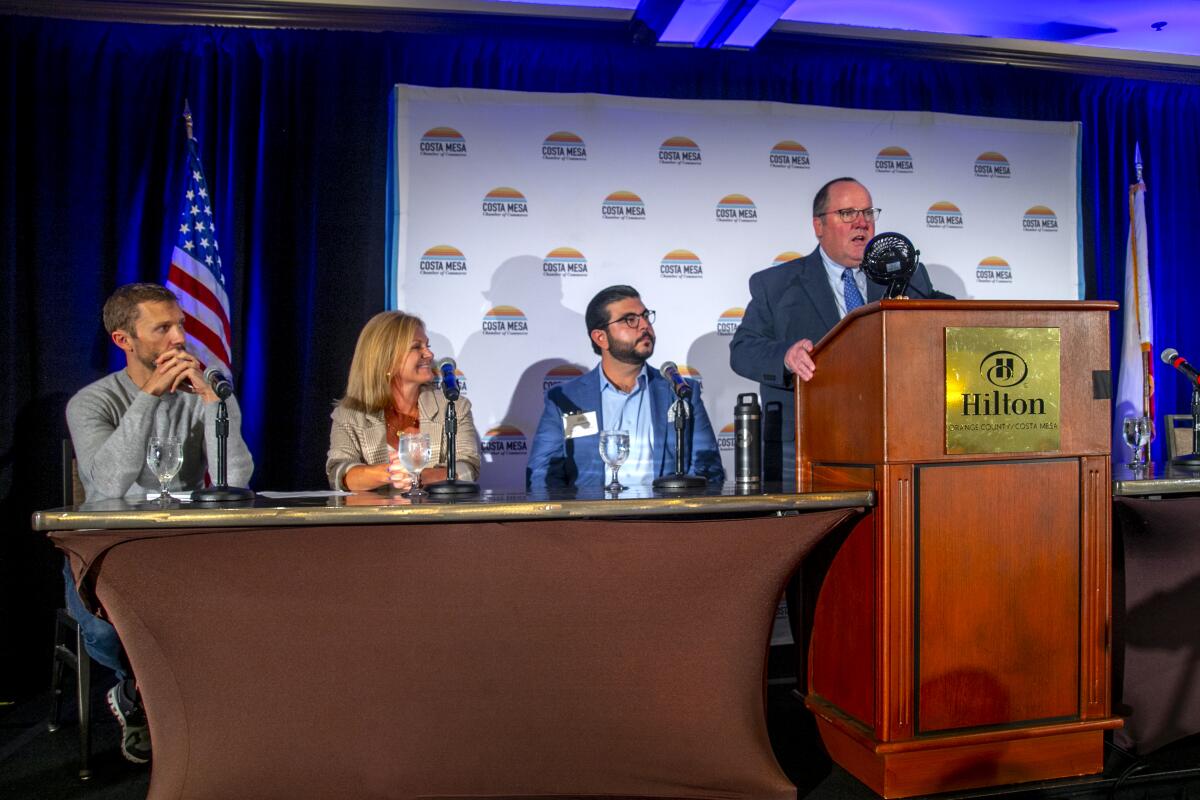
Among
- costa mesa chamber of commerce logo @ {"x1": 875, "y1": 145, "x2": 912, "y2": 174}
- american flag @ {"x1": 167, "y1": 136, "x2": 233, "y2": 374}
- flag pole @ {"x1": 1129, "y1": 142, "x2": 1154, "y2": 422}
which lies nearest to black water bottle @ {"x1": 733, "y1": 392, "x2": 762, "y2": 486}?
american flag @ {"x1": 167, "y1": 136, "x2": 233, "y2": 374}

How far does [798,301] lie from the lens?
392 cm

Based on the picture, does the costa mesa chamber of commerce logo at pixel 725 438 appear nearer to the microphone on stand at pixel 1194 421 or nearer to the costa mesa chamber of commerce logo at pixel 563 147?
the costa mesa chamber of commerce logo at pixel 563 147

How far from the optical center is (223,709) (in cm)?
216

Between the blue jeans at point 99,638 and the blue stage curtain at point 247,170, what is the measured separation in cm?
151

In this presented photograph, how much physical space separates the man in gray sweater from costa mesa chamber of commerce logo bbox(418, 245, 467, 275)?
52.3 inches

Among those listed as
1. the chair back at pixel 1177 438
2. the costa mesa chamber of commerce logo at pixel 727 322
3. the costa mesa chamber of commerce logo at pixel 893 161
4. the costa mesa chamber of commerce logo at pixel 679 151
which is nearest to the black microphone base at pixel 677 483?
the costa mesa chamber of commerce logo at pixel 727 322

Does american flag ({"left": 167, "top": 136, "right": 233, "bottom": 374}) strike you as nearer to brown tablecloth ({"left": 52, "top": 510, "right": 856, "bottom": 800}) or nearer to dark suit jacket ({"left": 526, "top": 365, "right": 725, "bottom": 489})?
dark suit jacket ({"left": 526, "top": 365, "right": 725, "bottom": 489})

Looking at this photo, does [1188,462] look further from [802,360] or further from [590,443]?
[590,443]

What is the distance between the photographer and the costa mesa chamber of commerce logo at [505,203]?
4352 millimetres

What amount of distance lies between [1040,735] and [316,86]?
4055 mm

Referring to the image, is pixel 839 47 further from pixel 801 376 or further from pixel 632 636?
pixel 632 636

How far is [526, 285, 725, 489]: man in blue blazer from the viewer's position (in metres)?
3.48

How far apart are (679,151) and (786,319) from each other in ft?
3.94

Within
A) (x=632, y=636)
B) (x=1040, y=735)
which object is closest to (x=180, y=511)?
(x=632, y=636)
